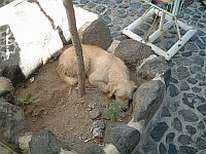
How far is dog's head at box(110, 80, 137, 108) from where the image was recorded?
3.40 m

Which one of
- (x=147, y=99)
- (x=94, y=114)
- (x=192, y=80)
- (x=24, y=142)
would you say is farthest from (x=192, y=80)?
(x=24, y=142)

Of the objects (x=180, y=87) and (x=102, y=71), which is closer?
(x=102, y=71)

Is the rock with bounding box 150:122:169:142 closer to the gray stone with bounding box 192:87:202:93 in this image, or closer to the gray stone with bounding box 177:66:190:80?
the gray stone with bounding box 192:87:202:93

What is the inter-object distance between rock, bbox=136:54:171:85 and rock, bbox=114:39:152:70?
85mm

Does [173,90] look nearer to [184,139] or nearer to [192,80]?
[192,80]

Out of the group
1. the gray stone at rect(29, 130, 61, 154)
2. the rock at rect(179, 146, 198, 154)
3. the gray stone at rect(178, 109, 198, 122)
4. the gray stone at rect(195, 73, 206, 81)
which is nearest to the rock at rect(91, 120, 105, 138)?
the gray stone at rect(29, 130, 61, 154)

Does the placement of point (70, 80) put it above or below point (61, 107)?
above

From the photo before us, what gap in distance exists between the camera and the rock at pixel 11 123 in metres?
2.98

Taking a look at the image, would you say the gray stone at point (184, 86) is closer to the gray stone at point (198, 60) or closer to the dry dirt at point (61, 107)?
the gray stone at point (198, 60)

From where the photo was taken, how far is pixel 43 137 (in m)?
2.84

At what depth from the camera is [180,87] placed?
4.01 meters

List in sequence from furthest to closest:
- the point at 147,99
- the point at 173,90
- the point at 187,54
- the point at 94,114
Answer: the point at 187,54
the point at 173,90
the point at 94,114
the point at 147,99

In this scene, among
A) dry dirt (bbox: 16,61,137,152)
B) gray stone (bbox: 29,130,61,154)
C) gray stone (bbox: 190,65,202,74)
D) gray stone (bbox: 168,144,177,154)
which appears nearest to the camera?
gray stone (bbox: 29,130,61,154)

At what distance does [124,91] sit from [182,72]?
3.31ft
